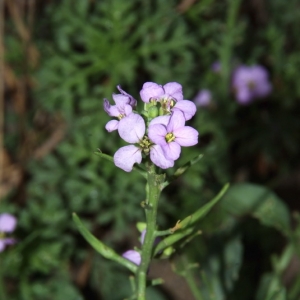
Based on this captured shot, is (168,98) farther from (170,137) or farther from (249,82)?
(249,82)

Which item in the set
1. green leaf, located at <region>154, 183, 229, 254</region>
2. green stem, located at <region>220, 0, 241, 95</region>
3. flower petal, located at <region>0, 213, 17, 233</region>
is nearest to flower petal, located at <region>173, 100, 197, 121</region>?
green leaf, located at <region>154, 183, 229, 254</region>

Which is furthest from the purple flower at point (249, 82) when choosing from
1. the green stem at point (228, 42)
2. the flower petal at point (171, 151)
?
the flower petal at point (171, 151)


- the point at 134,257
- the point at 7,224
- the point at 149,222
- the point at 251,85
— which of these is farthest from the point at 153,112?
the point at 251,85

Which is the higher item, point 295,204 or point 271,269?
point 295,204

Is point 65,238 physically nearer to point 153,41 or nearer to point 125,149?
point 153,41

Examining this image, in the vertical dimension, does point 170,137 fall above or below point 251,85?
below

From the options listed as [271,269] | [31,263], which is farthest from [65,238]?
[271,269]

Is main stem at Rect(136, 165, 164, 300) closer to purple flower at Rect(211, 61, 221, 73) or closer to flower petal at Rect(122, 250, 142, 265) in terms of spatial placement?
flower petal at Rect(122, 250, 142, 265)
